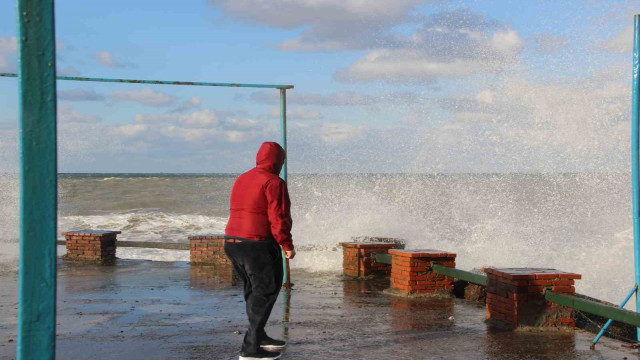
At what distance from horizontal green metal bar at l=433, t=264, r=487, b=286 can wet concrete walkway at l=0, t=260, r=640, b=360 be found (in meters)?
0.36

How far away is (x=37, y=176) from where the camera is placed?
2762mm

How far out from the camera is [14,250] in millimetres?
16172

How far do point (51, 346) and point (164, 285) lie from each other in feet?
24.8

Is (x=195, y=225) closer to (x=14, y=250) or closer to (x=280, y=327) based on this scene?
(x=14, y=250)

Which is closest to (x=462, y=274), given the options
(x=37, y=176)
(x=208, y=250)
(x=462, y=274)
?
(x=462, y=274)

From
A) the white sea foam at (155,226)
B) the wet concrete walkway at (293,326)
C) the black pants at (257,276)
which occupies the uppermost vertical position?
the black pants at (257,276)

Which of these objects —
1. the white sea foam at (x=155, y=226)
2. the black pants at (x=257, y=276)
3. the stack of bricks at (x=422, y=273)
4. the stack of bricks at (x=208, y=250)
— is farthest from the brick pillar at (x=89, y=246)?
the black pants at (x=257, y=276)

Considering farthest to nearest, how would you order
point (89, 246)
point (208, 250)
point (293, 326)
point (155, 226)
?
point (155, 226) → point (89, 246) → point (208, 250) → point (293, 326)

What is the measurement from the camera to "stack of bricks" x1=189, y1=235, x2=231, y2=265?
12836 millimetres

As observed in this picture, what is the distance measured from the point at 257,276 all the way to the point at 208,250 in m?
7.79

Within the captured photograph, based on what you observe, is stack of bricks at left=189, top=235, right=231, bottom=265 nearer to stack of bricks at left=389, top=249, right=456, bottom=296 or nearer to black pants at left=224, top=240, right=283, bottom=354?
stack of bricks at left=389, top=249, right=456, bottom=296

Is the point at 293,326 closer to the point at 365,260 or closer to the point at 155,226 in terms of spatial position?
the point at 365,260

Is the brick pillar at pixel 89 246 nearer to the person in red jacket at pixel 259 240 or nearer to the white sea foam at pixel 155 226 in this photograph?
the white sea foam at pixel 155 226

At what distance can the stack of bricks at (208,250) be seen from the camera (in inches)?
505
